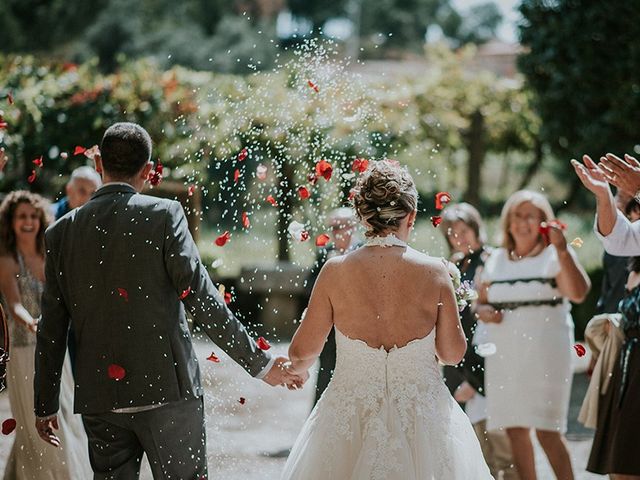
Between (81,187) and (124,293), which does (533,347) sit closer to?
(124,293)

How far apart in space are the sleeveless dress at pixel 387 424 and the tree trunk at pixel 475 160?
25.4ft

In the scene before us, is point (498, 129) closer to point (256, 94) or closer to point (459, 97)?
point (459, 97)

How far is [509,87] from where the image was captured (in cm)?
1595

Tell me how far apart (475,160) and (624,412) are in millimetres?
6898

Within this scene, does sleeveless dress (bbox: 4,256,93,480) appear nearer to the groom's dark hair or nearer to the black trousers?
the black trousers

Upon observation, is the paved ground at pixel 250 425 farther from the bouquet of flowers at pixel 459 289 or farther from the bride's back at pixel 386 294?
the bride's back at pixel 386 294

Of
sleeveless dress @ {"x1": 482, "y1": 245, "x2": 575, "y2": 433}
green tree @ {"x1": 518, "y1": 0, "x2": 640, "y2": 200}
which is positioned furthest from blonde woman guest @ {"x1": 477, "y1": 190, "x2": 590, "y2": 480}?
green tree @ {"x1": 518, "y1": 0, "x2": 640, "y2": 200}

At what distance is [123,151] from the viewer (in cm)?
390

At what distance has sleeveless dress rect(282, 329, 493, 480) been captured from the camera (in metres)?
3.52

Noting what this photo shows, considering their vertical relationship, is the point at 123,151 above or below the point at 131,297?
above

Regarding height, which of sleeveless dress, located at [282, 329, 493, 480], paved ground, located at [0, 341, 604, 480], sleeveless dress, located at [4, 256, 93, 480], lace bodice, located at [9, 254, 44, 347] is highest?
lace bodice, located at [9, 254, 44, 347]

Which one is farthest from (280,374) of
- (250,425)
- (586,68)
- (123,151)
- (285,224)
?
(285,224)

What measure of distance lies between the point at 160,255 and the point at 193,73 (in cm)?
910

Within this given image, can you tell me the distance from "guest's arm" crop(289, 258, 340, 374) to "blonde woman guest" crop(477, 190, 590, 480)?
2.29m
